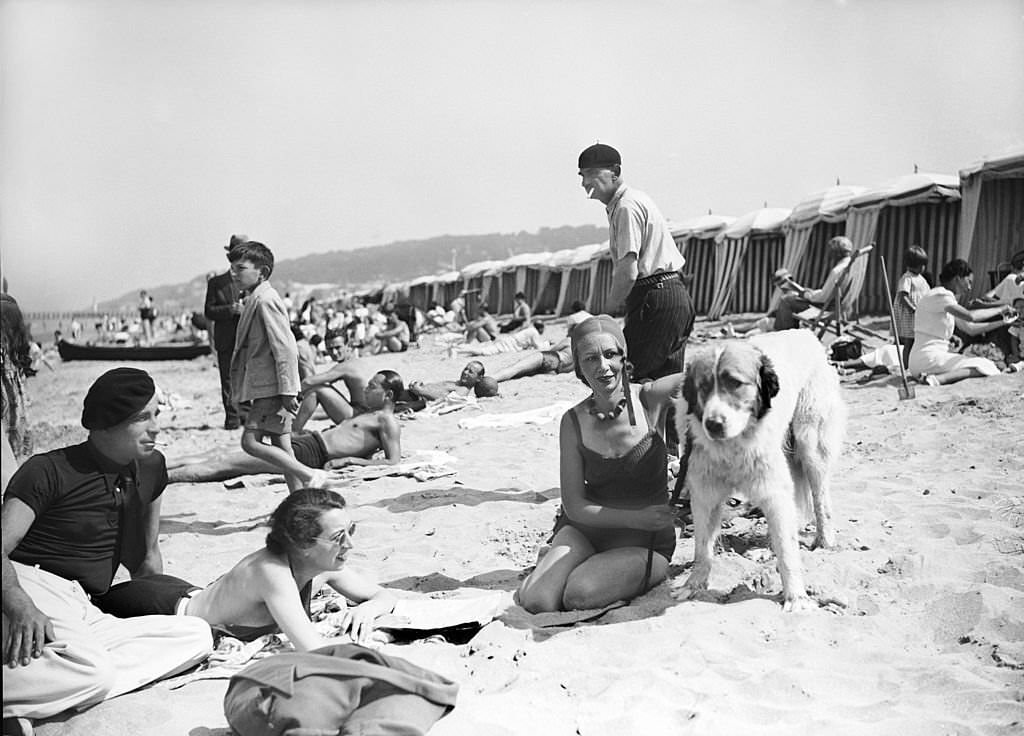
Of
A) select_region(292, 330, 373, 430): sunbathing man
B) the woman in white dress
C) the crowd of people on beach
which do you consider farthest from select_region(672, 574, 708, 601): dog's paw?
the woman in white dress

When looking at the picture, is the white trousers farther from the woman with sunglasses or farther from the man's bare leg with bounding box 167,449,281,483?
the man's bare leg with bounding box 167,449,281,483

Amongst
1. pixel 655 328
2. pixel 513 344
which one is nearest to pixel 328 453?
pixel 655 328

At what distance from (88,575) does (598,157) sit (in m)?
2.88

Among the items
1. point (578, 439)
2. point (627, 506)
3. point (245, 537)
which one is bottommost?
point (245, 537)

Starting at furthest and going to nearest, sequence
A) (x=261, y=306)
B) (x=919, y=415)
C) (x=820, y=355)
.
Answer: (x=919, y=415)
(x=261, y=306)
(x=820, y=355)

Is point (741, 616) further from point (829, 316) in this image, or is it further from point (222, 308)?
point (829, 316)

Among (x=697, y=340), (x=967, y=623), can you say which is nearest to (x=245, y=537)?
(x=967, y=623)

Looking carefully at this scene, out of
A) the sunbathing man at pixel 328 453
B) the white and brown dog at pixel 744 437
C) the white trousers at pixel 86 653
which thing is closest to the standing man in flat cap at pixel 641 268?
the white and brown dog at pixel 744 437

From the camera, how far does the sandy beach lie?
239 cm

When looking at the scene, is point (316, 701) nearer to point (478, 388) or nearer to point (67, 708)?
point (67, 708)

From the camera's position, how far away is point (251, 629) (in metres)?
2.99

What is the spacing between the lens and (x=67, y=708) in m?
2.43

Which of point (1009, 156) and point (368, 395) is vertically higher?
point (1009, 156)

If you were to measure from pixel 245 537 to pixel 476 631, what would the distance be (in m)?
2.12
